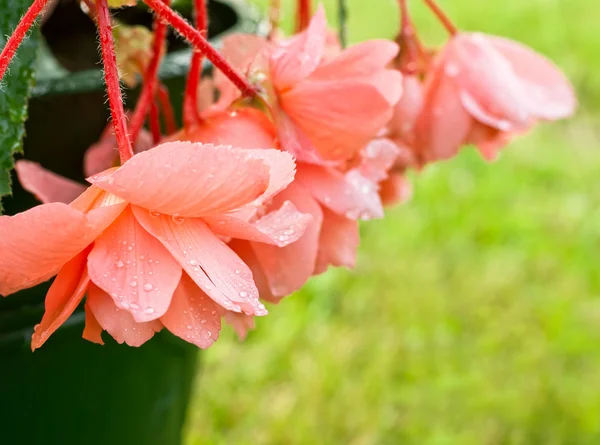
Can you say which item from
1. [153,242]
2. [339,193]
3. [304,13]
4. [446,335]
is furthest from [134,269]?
[446,335]

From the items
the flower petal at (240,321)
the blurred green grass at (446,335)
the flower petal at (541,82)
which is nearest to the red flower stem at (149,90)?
the flower petal at (240,321)

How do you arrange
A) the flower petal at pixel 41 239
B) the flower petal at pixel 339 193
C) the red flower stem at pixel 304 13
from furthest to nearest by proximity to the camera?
the red flower stem at pixel 304 13, the flower petal at pixel 339 193, the flower petal at pixel 41 239

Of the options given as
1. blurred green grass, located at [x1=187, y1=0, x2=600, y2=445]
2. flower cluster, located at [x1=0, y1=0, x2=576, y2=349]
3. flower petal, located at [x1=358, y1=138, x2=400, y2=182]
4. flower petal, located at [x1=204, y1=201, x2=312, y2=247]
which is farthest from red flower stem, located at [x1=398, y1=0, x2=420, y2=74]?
blurred green grass, located at [x1=187, y1=0, x2=600, y2=445]

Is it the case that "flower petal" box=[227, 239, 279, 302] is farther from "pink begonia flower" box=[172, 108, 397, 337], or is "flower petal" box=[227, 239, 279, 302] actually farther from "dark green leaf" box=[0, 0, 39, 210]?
"dark green leaf" box=[0, 0, 39, 210]

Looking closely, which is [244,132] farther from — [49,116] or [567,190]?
[567,190]

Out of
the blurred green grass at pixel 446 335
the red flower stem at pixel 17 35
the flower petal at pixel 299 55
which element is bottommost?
the blurred green grass at pixel 446 335

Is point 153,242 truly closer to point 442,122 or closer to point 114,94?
point 114,94

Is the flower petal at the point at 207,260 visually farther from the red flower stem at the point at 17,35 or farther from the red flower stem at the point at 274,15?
the red flower stem at the point at 274,15
